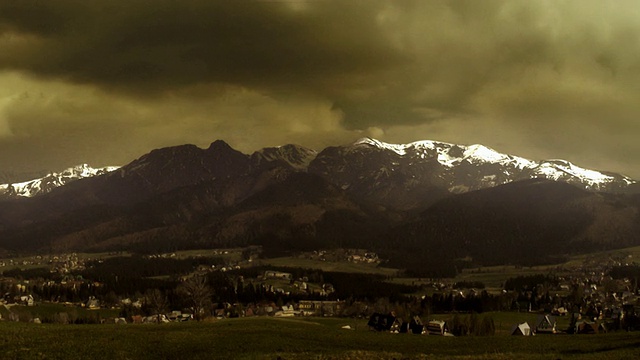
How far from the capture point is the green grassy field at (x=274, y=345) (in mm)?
63156

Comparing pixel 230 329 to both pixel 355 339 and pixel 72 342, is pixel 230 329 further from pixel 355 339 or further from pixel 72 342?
pixel 72 342

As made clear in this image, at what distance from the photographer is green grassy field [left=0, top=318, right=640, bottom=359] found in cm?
6316

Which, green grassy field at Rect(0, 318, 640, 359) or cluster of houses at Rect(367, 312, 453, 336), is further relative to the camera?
cluster of houses at Rect(367, 312, 453, 336)

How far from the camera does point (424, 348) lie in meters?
78.0

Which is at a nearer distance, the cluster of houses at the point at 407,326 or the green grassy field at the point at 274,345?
the green grassy field at the point at 274,345

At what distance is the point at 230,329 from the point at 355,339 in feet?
62.7

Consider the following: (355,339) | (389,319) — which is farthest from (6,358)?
(389,319)

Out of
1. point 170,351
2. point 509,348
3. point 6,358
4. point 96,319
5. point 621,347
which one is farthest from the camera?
point 96,319

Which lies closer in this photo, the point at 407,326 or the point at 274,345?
the point at 274,345

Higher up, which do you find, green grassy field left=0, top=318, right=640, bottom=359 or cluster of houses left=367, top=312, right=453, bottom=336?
green grassy field left=0, top=318, right=640, bottom=359

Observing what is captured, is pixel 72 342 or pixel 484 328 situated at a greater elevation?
pixel 72 342

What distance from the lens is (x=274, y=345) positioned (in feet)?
242

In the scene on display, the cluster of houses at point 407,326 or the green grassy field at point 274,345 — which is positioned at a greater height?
the green grassy field at point 274,345

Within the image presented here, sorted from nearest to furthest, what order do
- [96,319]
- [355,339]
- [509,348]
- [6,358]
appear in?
[6,358] < [509,348] < [355,339] < [96,319]
